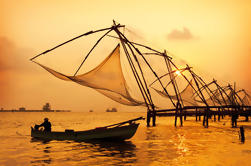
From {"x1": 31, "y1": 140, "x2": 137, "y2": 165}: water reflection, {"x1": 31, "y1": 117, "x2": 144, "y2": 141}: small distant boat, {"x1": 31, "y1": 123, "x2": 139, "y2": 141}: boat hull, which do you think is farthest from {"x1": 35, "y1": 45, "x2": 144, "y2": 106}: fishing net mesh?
{"x1": 31, "y1": 140, "x2": 137, "y2": 165}: water reflection

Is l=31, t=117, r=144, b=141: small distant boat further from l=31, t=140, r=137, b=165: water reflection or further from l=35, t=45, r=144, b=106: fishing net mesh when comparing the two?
l=35, t=45, r=144, b=106: fishing net mesh

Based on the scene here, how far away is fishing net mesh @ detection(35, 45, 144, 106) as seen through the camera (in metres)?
20.9

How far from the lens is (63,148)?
20.2 meters

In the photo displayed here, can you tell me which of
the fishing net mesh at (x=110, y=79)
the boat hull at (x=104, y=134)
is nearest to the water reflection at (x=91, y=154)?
the boat hull at (x=104, y=134)

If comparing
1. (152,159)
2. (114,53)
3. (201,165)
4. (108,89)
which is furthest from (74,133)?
(201,165)

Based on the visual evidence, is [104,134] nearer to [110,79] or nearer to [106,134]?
[106,134]

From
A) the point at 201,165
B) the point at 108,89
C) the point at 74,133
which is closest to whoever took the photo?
the point at 201,165

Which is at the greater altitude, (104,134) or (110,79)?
(110,79)

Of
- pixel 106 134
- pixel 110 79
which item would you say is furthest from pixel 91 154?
pixel 110 79

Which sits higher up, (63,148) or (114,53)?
(114,53)

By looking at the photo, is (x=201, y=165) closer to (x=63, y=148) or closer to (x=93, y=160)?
(x=93, y=160)

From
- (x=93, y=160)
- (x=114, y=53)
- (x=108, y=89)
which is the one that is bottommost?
(x=93, y=160)

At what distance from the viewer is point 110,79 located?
22.1 meters

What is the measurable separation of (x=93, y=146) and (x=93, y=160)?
518 cm
